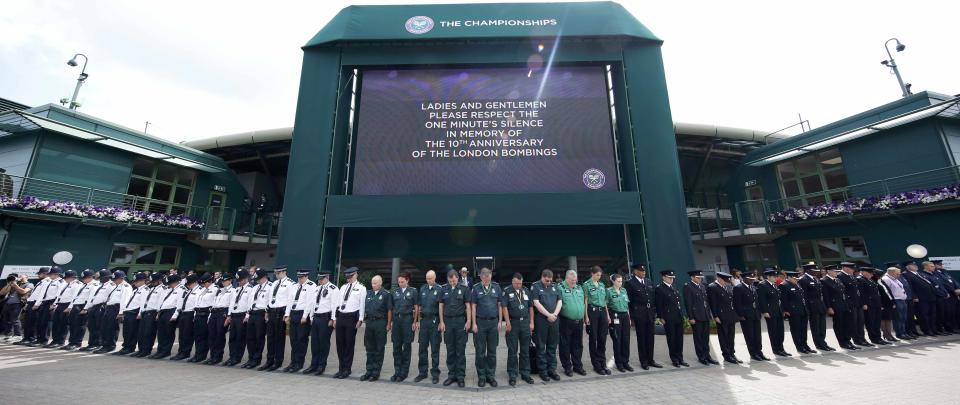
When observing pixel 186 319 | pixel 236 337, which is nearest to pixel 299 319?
pixel 236 337

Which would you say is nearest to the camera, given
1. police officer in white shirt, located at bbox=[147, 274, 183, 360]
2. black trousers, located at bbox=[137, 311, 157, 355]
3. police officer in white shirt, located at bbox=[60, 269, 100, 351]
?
Answer: police officer in white shirt, located at bbox=[147, 274, 183, 360]

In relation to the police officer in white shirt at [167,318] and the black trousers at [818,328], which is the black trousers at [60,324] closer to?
the police officer in white shirt at [167,318]

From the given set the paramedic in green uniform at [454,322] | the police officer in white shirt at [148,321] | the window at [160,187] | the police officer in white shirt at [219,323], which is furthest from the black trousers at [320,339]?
the window at [160,187]

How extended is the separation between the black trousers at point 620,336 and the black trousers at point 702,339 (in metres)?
1.41

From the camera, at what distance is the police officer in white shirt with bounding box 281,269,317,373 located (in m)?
6.52

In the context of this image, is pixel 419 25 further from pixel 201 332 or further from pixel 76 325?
pixel 76 325

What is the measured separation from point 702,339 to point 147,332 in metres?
11.3

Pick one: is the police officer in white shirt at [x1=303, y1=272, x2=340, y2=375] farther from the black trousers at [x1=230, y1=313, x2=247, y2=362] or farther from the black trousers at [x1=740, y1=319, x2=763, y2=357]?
the black trousers at [x1=740, y1=319, x2=763, y2=357]

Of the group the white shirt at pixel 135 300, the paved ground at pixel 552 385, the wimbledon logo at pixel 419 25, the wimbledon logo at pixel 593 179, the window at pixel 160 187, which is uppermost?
the wimbledon logo at pixel 419 25

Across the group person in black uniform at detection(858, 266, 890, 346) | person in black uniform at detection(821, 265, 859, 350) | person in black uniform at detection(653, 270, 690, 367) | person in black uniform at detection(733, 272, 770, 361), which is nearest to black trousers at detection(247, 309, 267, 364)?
person in black uniform at detection(653, 270, 690, 367)

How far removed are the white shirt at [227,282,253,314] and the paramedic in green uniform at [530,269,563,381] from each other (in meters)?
5.45

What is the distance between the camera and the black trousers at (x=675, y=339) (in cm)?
639

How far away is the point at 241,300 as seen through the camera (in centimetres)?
707

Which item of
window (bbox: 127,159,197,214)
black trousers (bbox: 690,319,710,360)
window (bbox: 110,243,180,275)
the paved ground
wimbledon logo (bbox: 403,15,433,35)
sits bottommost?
the paved ground
